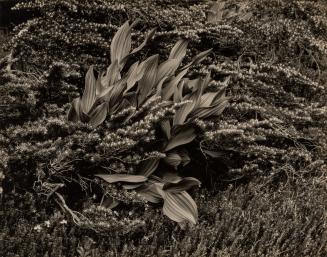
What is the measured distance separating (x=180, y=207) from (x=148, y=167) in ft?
1.22

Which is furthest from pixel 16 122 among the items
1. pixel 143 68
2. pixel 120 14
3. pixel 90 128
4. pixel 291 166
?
pixel 291 166

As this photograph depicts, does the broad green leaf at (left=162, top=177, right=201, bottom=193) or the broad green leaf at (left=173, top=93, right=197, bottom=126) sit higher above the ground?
the broad green leaf at (left=173, top=93, right=197, bottom=126)

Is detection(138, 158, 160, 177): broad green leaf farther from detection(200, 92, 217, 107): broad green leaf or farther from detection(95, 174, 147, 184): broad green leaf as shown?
detection(200, 92, 217, 107): broad green leaf

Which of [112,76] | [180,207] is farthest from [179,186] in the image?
[112,76]

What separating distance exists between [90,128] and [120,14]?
146 cm

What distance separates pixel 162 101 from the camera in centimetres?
383

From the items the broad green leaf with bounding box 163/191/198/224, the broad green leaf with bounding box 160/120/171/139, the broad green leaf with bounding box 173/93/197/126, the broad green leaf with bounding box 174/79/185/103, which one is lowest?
the broad green leaf with bounding box 163/191/198/224

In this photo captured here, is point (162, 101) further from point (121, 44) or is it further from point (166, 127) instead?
point (121, 44)

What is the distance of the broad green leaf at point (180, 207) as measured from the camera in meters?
3.52

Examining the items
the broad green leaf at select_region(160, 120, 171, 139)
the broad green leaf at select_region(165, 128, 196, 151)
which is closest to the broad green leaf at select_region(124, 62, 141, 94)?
the broad green leaf at select_region(160, 120, 171, 139)

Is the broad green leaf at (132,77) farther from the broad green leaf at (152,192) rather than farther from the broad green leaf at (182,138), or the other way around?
the broad green leaf at (152,192)

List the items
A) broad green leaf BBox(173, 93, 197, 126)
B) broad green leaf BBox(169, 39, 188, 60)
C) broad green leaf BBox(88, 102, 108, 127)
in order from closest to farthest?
1. broad green leaf BBox(88, 102, 108, 127)
2. broad green leaf BBox(173, 93, 197, 126)
3. broad green leaf BBox(169, 39, 188, 60)

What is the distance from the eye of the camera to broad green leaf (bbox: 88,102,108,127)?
362 cm

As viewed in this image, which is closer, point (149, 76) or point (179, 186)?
point (179, 186)
